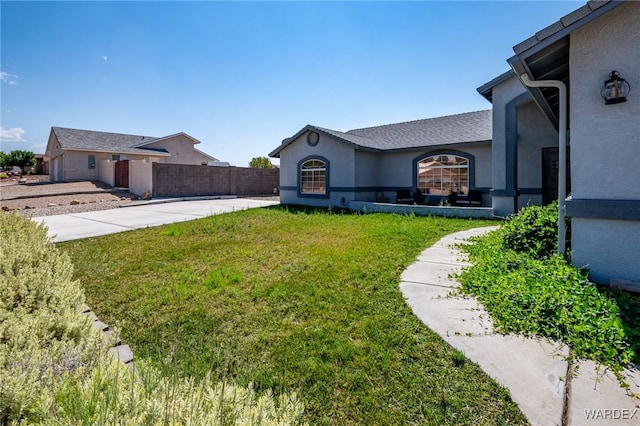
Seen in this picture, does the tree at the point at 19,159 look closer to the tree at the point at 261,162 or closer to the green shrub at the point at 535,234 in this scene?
the tree at the point at 261,162

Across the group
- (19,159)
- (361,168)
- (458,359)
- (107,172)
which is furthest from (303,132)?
(19,159)

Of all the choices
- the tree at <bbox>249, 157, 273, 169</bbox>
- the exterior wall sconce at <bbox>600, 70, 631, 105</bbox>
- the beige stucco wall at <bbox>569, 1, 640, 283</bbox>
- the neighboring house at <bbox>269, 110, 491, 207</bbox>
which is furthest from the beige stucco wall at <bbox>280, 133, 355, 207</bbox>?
the tree at <bbox>249, 157, 273, 169</bbox>

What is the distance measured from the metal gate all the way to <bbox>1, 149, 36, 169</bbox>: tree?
3683 centimetres

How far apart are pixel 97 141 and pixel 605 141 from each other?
3652 cm

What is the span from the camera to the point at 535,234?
5973 millimetres

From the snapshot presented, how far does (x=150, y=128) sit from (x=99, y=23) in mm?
25932

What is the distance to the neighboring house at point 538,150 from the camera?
420cm

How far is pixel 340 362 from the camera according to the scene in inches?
115

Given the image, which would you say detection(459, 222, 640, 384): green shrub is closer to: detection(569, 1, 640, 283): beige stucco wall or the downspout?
the downspout

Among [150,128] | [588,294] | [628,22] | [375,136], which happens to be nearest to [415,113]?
[375,136]

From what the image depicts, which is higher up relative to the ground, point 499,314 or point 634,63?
point 634,63

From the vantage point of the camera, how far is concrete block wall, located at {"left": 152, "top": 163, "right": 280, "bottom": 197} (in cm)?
2055

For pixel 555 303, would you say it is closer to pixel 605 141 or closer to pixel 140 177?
pixel 605 141

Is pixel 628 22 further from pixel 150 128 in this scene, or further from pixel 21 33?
pixel 150 128
